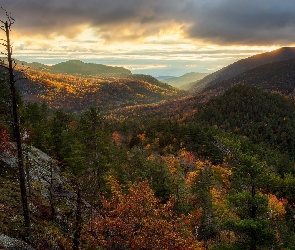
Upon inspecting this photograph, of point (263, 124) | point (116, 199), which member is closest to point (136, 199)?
point (116, 199)

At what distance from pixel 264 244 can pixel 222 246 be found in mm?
2622

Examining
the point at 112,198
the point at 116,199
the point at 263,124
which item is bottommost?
the point at 263,124

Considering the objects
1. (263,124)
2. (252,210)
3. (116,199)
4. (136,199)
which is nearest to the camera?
(252,210)

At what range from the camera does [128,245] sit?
17625 mm

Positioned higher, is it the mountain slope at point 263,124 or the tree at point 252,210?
the tree at point 252,210

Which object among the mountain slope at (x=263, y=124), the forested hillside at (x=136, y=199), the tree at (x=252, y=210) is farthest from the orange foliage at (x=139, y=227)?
the mountain slope at (x=263, y=124)

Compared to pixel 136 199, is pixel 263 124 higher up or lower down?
lower down

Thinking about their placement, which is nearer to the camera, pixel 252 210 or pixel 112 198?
pixel 252 210

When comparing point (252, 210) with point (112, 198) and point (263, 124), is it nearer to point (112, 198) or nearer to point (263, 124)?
point (112, 198)

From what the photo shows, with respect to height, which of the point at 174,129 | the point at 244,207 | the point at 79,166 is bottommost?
the point at 174,129

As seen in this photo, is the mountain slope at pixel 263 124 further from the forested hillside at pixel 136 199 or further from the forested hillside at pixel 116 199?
the forested hillside at pixel 116 199

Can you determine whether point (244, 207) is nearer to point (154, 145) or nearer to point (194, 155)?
point (194, 155)

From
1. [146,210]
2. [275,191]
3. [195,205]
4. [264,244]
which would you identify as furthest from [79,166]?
[275,191]

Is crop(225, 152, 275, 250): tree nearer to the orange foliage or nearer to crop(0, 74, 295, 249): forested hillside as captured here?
crop(0, 74, 295, 249): forested hillside
